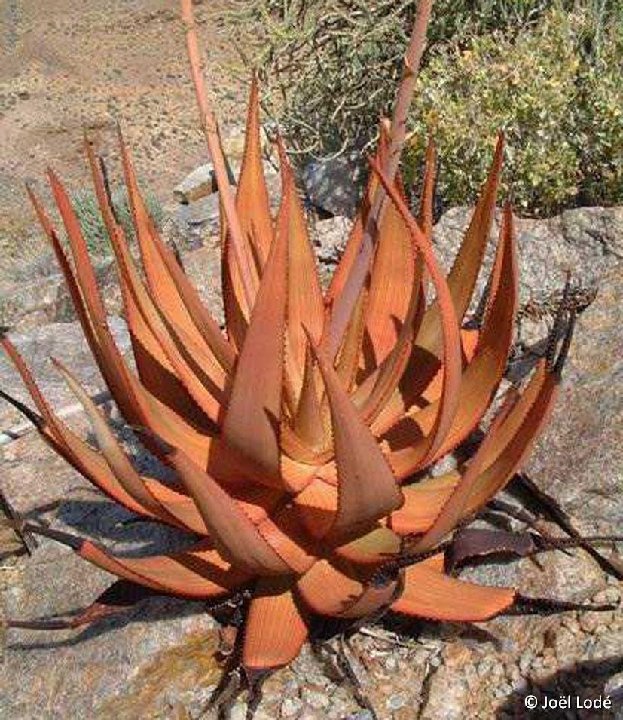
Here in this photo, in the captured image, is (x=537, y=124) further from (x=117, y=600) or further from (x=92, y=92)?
(x=92, y=92)

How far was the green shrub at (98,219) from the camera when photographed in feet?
21.8

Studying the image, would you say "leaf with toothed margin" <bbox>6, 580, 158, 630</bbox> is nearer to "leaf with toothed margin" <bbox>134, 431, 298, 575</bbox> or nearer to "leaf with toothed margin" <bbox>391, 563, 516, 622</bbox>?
"leaf with toothed margin" <bbox>134, 431, 298, 575</bbox>

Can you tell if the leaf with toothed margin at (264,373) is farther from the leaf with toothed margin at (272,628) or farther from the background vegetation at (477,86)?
the background vegetation at (477,86)

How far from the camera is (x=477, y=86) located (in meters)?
4.37

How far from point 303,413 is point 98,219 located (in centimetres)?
543

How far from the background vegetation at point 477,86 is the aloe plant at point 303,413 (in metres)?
1.64

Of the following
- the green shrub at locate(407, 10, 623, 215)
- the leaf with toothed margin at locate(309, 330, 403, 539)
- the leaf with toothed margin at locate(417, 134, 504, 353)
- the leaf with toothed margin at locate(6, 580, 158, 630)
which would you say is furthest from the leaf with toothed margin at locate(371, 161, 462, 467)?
the green shrub at locate(407, 10, 623, 215)

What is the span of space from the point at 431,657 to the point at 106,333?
0.91m

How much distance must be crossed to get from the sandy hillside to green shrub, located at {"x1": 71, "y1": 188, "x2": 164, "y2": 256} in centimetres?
91

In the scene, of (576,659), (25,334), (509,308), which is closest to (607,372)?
(509,308)

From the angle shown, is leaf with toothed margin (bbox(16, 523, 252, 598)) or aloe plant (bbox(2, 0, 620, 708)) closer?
aloe plant (bbox(2, 0, 620, 708))

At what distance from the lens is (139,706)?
2107 millimetres

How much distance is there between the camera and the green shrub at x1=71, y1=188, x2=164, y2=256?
6.63 m

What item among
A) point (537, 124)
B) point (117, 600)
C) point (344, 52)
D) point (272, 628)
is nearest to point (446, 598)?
point (272, 628)
